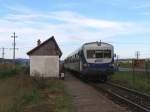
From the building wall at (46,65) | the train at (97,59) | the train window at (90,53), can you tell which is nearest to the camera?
the train at (97,59)

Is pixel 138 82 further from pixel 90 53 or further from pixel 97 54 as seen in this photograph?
pixel 90 53

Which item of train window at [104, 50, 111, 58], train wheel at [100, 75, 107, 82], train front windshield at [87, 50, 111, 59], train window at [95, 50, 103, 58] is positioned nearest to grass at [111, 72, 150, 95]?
train wheel at [100, 75, 107, 82]

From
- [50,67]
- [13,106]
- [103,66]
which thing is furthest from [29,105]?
[50,67]

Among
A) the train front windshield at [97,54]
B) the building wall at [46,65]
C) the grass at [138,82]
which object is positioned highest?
the train front windshield at [97,54]

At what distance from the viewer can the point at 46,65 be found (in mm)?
44656

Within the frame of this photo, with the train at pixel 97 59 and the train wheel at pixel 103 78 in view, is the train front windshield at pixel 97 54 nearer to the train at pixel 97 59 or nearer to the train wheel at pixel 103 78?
the train at pixel 97 59

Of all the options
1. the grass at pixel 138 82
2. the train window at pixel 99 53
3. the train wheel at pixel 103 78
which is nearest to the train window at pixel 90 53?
the train window at pixel 99 53

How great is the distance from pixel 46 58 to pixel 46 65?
739 millimetres

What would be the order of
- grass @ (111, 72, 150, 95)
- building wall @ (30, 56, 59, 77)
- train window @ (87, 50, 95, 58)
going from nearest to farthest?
grass @ (111, 72, 150, 95) < train window @ (87, 50, 95, 58) < building wall @ (30, 56, 59, 77)

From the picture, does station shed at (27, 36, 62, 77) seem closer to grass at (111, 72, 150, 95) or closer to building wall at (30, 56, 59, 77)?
building wall at (30, 56, 59, 77)

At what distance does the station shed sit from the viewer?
44.5 metres

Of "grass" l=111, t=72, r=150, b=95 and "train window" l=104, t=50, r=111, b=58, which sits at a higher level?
"train window" l=104, t=50, r=111, b=58

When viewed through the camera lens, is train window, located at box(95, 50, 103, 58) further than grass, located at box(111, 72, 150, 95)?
Yes

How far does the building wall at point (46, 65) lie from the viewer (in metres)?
44.5
